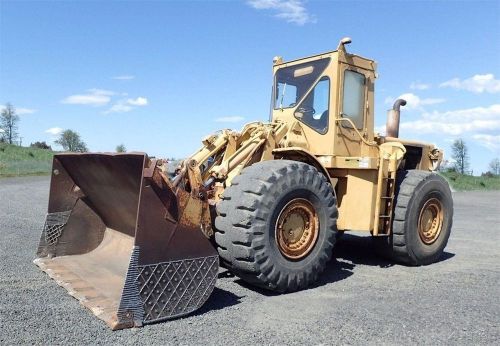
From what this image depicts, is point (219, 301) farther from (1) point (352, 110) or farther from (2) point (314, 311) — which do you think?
(1) point (352, 110)

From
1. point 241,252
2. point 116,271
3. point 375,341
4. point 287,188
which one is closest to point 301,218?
point 287,188

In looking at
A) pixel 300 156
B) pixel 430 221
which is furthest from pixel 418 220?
Result: pixel 300 156

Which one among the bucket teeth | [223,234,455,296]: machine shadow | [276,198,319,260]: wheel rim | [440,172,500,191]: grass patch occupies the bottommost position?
[223,234,455,296]: machine shadow

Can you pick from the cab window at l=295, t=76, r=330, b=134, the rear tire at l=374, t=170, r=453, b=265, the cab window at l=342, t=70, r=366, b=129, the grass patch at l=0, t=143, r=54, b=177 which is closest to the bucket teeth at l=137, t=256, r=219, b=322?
the cab window at l=295, t=76, r=330, b=134

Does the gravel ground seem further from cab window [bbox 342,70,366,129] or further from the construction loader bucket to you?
cab window [bbox 342,70,366,129]

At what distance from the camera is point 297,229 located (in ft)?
17.8

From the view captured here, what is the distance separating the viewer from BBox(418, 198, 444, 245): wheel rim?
23.3 ft

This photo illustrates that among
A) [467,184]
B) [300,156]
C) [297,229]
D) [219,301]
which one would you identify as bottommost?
[219,301]

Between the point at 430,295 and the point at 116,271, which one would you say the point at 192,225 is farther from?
the point at 430,295

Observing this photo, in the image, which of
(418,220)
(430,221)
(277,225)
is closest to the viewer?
(277,225)

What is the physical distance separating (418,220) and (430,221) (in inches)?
20.8

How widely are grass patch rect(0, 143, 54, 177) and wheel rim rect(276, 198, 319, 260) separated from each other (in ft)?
85.3

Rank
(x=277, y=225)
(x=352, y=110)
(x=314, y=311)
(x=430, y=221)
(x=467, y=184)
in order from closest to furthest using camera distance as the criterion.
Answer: (x=314, y=311)
(x=277, y=225)
(x=352, y=110)
(x=430, y=221)
(x=467, y=184)

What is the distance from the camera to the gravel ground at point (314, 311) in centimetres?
389
